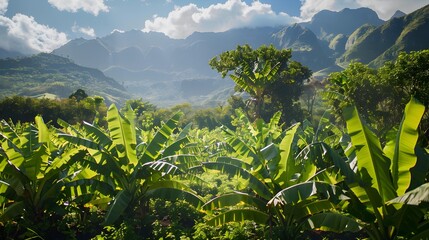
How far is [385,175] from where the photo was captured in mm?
5242

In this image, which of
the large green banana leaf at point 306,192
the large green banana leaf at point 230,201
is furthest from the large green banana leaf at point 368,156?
the large green banana leaf at point 230,201

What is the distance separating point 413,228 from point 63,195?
299 inches

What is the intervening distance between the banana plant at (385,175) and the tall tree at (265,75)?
16554 mm

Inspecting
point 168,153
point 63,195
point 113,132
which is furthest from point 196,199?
point 63,195

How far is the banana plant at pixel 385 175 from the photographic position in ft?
16.7

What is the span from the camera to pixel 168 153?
27.2ft

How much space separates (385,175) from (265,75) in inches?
688

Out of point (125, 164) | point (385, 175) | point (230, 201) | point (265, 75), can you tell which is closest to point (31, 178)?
point (125, 164)

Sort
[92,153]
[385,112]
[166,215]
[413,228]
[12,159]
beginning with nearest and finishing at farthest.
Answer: [413,228] → [12,159] → [92,153] → [166,215] → [385,112]

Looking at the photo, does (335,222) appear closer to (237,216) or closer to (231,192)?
(237,216)

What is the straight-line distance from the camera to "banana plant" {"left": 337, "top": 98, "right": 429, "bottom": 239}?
5.10 m

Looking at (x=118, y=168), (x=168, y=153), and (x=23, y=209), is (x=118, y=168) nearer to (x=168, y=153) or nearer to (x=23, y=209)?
(x=168, y=153)

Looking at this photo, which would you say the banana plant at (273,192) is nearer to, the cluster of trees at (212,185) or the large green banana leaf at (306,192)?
the cluster of trees at (212,185)

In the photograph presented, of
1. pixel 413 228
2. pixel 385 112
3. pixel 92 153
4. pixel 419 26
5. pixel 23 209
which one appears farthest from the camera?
pixel 419 26
